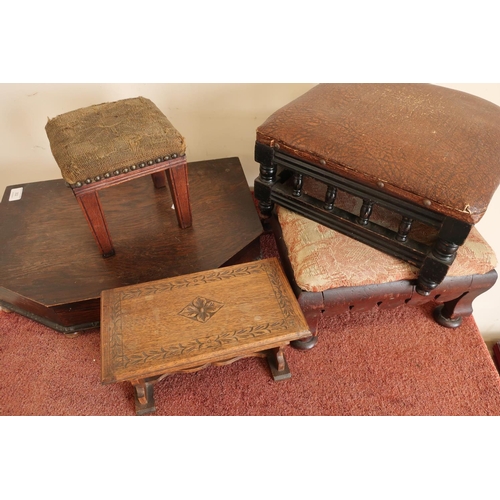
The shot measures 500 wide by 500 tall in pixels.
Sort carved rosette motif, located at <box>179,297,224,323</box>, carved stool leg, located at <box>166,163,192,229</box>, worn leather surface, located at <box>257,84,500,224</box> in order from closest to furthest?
worn leather surface, located at <box>257,84,500,224</box> → carved rosette motif, located at <box>179,297,224,323</box> → carved stool leg, located at <box>166,163,192,229</box>

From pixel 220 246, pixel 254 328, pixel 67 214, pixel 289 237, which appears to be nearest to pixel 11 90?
pixel 67 214

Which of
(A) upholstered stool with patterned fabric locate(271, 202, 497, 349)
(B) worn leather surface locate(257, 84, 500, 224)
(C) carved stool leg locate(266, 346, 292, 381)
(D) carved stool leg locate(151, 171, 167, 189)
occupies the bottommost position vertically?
(C) carved stool leg locate(266, 346, 292, 381)

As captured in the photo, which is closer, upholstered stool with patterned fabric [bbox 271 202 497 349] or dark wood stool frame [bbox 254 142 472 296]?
dark wood stool frame [bbox 254 142 472 296]

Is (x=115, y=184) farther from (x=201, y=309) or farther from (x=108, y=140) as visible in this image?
(x=201, y=309)

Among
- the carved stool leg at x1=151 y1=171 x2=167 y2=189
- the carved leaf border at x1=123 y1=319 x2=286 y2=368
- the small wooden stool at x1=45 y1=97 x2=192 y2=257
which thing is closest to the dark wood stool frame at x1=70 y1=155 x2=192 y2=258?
the small wooden stool at x1=45 y1=97 x2=192 y2=257

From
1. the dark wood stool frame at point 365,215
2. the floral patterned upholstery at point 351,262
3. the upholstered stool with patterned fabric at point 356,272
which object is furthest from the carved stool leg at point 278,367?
the dark wood stool frame at point 365,215

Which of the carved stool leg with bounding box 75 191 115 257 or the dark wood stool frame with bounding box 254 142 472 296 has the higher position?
the dark wood stool frame with bounding box 254 142 472 296

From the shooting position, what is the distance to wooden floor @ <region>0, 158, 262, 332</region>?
4.32ft

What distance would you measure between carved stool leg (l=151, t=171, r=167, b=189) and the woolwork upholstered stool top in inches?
18.5

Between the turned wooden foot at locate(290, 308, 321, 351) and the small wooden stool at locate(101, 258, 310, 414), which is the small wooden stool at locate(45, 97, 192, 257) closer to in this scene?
the small wooden stool at locate(101, 258, 310, 414)

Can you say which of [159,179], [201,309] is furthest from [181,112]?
[201,309]

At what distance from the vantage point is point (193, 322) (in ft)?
3.59

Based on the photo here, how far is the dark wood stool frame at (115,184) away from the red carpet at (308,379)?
35 centimetres

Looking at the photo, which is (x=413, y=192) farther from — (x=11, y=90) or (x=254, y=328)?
(x=11, y=90)
